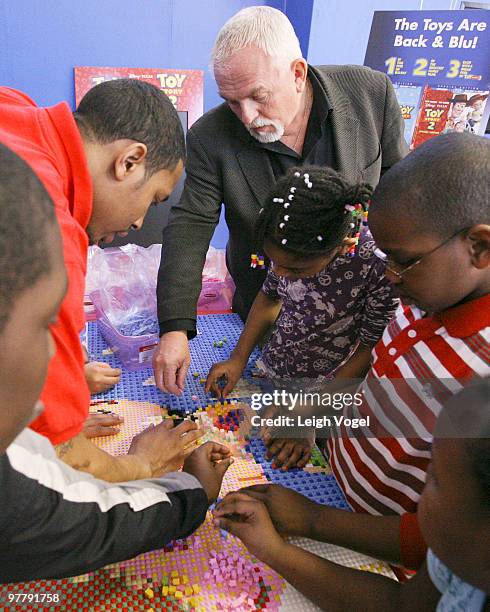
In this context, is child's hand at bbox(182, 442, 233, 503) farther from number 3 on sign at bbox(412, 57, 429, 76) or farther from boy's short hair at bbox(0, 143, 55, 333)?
number 3 on sign at bbox(412, 57, 429, 76)

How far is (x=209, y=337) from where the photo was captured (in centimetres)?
167

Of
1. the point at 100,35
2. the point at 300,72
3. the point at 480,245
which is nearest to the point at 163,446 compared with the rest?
the point at 480,245

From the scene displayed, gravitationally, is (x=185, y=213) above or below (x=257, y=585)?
above

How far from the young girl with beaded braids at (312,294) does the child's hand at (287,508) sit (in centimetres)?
14

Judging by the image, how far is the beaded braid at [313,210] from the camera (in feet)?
3.51

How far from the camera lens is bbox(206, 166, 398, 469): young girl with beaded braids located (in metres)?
1.08

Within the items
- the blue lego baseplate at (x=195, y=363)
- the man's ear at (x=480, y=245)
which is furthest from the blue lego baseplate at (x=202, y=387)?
the man's ear at (x=480, y=245)

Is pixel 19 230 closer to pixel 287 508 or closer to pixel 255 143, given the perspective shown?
pixel 287 508

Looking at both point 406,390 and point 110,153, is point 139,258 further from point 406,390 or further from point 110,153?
point 406,390

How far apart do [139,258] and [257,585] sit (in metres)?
1.32

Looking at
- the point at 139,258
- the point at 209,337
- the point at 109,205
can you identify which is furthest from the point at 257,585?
the point at 139,258

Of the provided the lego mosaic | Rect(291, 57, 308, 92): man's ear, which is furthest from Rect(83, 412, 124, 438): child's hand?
Rect(291, 57, 308, 92): man's ear

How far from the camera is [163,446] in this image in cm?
108

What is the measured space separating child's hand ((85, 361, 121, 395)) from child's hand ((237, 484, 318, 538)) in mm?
548
